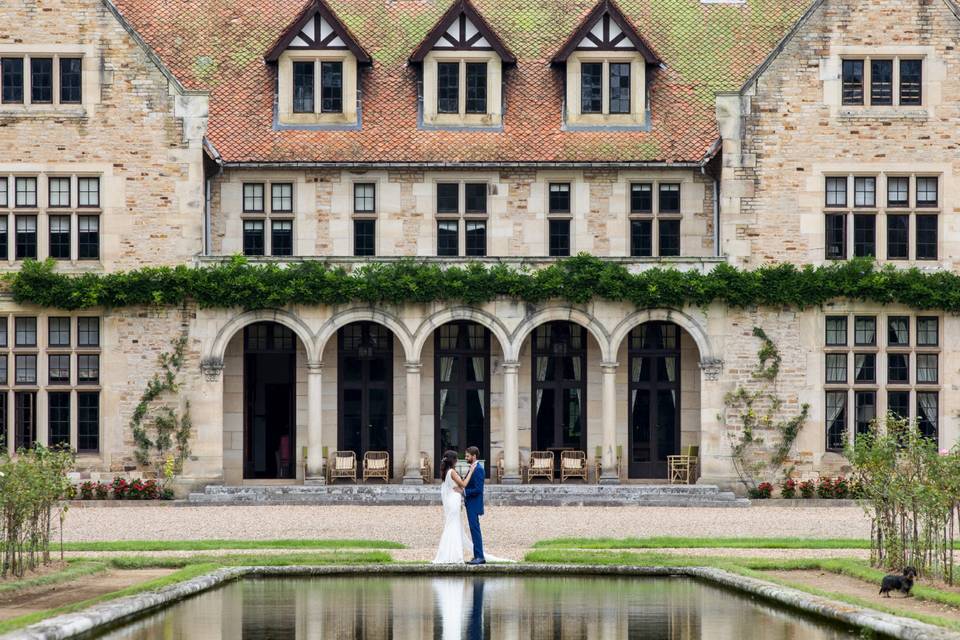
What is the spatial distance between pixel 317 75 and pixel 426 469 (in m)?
9.97

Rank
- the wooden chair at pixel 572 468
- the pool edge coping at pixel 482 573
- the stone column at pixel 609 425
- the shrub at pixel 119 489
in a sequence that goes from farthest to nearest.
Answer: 1. the wooden chair at pixel 572 468
2. the stone column at pixel 609 425
3. the shrub at pixel 119 489
4. the pool edge coping at pixel 482 573

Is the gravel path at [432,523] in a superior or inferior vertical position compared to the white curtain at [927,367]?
inferior

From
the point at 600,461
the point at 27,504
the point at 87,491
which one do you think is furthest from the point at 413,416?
the point at 27,504

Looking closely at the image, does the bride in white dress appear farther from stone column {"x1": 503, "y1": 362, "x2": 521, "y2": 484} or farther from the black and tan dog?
stone column {"x1": 503, "y1": 362, "x2": 521, "y2": 484}

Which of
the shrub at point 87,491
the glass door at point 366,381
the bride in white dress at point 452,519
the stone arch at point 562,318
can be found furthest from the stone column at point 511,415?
the bride in white dress at point 452,519

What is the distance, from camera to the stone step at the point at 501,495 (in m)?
38.2

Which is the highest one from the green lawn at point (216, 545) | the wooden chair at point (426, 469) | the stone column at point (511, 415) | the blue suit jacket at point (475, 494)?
the stone column at point (511, 415)

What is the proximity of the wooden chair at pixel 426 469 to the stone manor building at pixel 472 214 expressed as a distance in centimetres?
31

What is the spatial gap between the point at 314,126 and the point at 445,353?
6.37 meters

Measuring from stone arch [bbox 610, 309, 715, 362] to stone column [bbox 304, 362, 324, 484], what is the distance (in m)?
6.82

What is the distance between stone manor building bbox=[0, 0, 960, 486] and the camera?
40.6m

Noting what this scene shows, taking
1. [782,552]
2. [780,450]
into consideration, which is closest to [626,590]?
[782,552]

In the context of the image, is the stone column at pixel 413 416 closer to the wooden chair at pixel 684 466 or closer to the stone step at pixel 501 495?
the stone step at pixel 501 495

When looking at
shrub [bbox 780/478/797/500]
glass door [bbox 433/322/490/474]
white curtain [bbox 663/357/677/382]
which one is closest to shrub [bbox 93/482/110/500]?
glass door [bbox 433/322/490/474]
